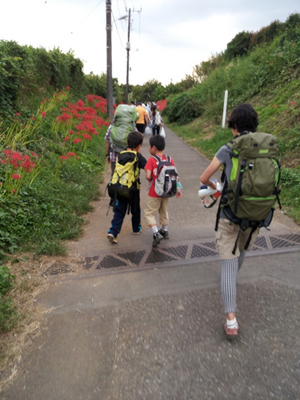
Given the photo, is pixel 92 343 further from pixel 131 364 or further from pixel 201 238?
pixel 201 238

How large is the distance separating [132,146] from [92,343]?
7.95 feet

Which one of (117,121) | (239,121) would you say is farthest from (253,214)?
(117,121)

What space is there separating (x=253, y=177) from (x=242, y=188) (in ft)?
0.36

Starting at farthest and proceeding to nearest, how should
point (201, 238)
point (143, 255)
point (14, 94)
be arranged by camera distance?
point (14, 94) → point (201, 238) → point (143, 255)

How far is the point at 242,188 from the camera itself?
2139 millimetres

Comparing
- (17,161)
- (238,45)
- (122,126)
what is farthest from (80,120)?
(238,45)

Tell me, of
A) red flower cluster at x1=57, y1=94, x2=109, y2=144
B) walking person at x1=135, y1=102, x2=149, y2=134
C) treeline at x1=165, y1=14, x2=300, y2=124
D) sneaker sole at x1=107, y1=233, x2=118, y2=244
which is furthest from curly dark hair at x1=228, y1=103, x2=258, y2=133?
treeline at x1=165, y1=14, x2=300, y2=124

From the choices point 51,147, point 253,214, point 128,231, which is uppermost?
point 253,214

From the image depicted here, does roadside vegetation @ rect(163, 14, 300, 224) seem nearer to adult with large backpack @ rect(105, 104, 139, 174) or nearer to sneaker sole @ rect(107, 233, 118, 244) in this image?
sneaker sole @ rect(107, 233, 118, 244)

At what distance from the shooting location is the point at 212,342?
2.37 metres

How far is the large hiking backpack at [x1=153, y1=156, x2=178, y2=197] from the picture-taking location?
142 inches

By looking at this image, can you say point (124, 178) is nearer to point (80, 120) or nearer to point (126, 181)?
point (126, 181)

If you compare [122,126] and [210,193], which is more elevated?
[122,126]

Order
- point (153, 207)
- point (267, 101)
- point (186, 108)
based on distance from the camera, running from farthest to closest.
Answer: point (186, 108) → point (267, 101) → point (153, 207)
